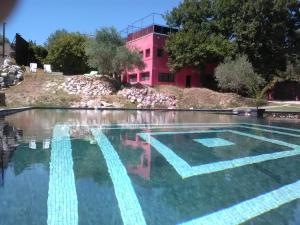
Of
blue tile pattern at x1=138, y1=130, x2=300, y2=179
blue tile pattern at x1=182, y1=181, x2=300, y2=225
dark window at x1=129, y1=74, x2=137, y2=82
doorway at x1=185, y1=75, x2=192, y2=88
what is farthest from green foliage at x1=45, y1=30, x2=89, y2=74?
blue tile pattern at x1=182, y1=181, x2=300, y2=225

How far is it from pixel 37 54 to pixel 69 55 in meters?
5.01

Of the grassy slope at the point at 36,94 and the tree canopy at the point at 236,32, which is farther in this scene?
the tree canopy at the point at 236,32

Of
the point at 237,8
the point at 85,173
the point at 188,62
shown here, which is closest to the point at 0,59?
the point at 188,62

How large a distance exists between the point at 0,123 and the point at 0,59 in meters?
18.8

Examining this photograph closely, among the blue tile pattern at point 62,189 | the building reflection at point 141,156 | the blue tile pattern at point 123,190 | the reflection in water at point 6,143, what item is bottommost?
the building reflection at point 141,156

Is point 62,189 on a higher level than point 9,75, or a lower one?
lower

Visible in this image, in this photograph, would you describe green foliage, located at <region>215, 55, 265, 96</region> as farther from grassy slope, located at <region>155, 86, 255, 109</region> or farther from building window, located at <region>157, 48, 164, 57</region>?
building window, located at <region>157, 48, 164, 57</region>

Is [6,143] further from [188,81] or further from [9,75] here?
[188,81]

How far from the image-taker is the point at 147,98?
29.8 metres

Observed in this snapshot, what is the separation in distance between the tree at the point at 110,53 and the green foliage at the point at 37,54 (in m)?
12.2

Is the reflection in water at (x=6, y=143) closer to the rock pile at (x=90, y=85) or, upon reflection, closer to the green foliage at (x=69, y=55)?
the rock pile at (x=90, y=85)

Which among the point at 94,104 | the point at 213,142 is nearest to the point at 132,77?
the point at 94,104

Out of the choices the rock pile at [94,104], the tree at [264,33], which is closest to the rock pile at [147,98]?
the rock pile at [94,104]

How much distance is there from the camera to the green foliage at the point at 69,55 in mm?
42281
